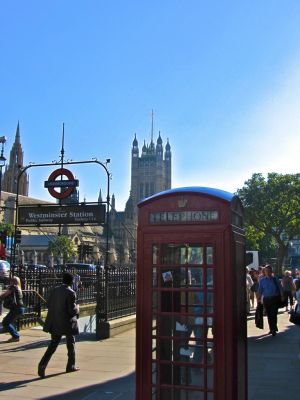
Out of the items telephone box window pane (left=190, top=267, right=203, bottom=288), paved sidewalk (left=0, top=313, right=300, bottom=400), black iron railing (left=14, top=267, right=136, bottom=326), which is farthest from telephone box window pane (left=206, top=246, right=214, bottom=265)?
black iron railing (left=14, top=267, right=136, bottom=326)

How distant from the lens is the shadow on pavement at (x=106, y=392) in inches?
254

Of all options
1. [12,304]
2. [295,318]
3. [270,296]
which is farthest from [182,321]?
[270,296]

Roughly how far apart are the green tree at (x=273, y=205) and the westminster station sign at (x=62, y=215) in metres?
46.2

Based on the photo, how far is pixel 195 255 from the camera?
181 inches

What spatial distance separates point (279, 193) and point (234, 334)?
183ft

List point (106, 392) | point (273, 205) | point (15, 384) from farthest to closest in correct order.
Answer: point (273, 205), point (15, 384), point (106, 392)

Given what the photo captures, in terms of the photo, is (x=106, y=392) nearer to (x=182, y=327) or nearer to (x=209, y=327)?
(x=182, y=327)

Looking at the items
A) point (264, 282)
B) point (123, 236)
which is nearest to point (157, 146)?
point (123, 236)

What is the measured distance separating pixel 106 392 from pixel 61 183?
27.2 ft

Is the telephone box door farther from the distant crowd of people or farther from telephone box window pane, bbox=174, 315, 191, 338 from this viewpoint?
the distant crowd of people

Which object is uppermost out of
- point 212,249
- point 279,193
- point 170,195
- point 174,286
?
point 279,193

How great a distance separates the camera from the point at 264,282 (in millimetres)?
12312

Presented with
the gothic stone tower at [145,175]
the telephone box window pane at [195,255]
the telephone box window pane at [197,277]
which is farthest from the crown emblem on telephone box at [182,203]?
the gothic stone tower at [145,175]

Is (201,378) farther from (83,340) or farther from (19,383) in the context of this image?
(83,340)
